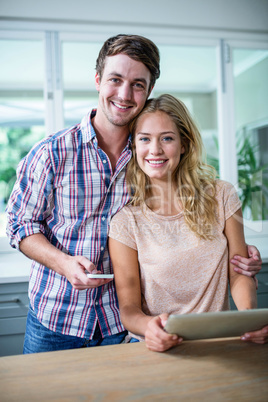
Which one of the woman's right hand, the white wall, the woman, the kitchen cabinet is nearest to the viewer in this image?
the woman's right hand

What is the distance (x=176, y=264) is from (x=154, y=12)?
1965mm

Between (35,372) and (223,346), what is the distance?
18.3 inches

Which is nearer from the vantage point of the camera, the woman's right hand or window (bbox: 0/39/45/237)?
the woman's right hand

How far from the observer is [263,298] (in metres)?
2.17

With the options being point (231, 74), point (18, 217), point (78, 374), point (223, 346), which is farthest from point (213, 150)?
point (78, 374)

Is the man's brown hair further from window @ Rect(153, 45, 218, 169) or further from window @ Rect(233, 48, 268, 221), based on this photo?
window @ Rect(233, 48, 268, 221)

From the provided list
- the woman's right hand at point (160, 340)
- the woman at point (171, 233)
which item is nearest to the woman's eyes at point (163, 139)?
the woman at point (171, 233)

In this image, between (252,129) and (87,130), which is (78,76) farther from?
(87,130)

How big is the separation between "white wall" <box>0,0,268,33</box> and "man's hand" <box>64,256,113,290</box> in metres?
1.89

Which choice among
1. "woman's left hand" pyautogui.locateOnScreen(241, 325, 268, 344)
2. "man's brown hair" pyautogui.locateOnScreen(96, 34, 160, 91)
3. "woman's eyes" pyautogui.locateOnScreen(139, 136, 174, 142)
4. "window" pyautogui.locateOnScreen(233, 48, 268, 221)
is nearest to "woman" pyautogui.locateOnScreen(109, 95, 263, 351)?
"woman's eyes" pyautogui.locateOnScreen(139, 136, 174, 142)

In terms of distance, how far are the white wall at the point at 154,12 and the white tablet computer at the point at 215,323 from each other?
2.22 metres

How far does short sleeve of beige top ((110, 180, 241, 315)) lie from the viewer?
1210 millimetres

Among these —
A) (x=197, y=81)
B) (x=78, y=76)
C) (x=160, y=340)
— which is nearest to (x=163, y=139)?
(x=160, y=340)

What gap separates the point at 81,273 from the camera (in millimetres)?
1047
